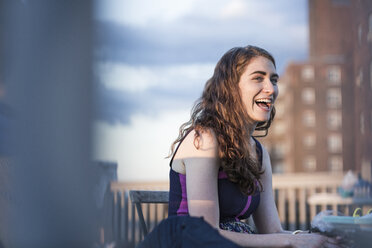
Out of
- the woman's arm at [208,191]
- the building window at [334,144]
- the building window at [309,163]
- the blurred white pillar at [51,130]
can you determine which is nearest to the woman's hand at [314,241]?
the woman's arm at [208,191]

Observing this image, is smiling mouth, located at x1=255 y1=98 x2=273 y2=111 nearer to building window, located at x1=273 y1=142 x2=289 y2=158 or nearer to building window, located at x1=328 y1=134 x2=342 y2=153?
building window, located at x1=328 y1=134 x2=342 y2=153

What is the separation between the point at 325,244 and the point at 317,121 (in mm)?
47215

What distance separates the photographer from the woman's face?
157 cm


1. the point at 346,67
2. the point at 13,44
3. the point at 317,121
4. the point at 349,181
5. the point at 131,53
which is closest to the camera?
the point at 13,44

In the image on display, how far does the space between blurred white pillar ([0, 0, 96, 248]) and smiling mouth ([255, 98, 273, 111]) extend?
60 cm

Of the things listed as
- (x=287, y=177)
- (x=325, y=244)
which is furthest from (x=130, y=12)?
(x=287, y=177)

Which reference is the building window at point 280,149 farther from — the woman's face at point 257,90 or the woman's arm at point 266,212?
the woman's face at point 257,90

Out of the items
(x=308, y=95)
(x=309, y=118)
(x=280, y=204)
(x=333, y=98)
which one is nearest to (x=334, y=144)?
(x=309, y=118)

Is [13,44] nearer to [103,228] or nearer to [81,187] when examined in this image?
[81,187]

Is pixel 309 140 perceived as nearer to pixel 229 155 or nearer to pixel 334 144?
pixel 334 144

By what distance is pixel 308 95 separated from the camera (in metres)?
46.6

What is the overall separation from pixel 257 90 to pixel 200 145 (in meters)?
0.30

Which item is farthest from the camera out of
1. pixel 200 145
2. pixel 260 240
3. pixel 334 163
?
pixel 334 163

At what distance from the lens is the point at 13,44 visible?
184 cm
